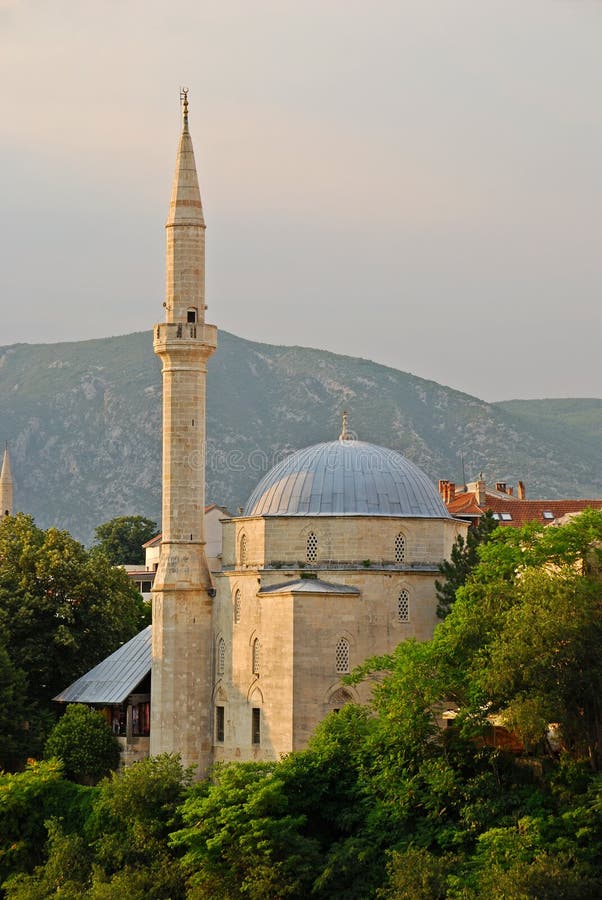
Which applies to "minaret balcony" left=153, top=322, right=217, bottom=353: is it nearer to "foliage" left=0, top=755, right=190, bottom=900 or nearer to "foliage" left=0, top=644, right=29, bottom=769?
"foliage" left=0, top=644, right=29, bottom=769

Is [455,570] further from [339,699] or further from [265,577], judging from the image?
[265,577]

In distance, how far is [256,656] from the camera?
153 feet

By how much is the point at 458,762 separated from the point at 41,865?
12.1m

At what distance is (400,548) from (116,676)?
34.6 feet

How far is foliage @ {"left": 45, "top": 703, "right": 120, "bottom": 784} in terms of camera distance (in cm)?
4938

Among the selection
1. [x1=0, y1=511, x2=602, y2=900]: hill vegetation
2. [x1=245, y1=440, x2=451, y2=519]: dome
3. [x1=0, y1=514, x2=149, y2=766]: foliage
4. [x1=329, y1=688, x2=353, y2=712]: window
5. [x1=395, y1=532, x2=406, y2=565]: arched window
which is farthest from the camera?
[x1=0, y1=514, x2=149, y2=766]: foliage

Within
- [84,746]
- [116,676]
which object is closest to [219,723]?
[84,746]

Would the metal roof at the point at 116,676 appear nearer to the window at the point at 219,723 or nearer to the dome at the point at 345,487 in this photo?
the window at the point at 219,723

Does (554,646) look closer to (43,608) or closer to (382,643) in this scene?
(382,643)

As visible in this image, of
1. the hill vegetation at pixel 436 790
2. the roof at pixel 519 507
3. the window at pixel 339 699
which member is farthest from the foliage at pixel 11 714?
the roof at pixel 519 507

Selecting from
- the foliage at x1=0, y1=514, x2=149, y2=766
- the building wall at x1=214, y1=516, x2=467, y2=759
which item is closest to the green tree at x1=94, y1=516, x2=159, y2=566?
the foliage at x1=0, y1=514, x2=149, y2=766

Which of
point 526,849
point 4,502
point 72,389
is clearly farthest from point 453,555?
point 72,389

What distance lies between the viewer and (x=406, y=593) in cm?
4638

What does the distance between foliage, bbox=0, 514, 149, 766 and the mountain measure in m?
107
